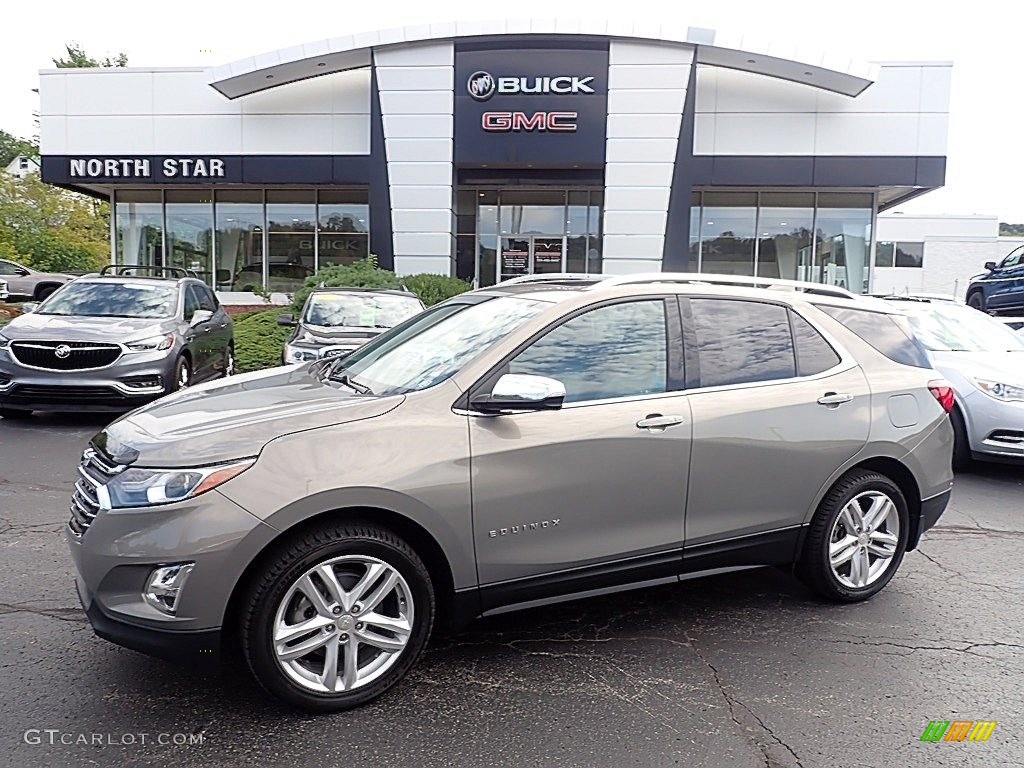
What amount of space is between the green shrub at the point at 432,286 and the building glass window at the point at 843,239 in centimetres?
1050

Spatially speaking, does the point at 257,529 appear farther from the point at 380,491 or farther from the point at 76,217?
the point at 76,217

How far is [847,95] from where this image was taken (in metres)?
19.8

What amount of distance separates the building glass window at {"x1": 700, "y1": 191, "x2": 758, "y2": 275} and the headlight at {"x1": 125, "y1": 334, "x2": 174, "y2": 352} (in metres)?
16.8

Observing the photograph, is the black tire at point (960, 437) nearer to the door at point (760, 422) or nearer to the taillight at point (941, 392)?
the taillight at point (941, 392)

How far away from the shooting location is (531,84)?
19.5 metres

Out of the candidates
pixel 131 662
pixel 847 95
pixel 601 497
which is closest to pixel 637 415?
pixel 601 497

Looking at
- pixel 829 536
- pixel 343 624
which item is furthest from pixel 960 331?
pixel 343 624

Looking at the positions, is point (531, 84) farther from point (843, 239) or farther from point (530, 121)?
point (843, 239)

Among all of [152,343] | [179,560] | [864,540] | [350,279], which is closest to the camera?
[179,560]

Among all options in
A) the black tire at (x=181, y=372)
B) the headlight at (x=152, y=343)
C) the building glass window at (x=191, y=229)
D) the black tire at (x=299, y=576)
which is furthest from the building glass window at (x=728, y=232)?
the black tire at (x=299, y=576)

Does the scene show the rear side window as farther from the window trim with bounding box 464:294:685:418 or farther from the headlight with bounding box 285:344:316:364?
the headlight with bounding box 285:344:316:364

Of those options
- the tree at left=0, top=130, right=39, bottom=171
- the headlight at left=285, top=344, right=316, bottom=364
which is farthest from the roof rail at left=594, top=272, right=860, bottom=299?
the tree at left=0, top=130, right=39, bottom=171

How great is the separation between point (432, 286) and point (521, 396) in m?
15.7

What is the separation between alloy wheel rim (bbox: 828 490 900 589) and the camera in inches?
170
